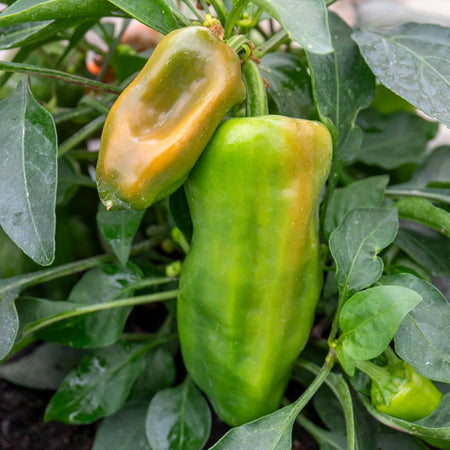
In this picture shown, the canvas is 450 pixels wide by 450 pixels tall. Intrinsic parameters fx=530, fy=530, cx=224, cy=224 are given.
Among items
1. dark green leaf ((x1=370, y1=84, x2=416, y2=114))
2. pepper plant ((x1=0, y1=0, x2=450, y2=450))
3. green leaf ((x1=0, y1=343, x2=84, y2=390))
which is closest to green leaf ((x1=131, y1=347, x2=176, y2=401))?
pepper plant ((x1=0, y1=0, x2=450, y2=450))

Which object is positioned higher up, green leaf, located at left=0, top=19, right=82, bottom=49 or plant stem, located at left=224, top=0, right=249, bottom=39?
green leaf, located at left=0, top=19, right=82, bottom=49

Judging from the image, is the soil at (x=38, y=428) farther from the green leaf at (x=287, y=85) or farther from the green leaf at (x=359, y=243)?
the green leaf at (x=287, y=85)

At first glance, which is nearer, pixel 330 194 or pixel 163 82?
Result: pixel 163 82

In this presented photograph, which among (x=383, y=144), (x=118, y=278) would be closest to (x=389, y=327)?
(x=118, y=278)

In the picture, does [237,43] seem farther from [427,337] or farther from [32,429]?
[32,429]

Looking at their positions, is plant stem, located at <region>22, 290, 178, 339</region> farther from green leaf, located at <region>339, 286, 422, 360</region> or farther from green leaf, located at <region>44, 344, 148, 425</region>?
green leaf, located at <region>339, 286, 422, 360</region>

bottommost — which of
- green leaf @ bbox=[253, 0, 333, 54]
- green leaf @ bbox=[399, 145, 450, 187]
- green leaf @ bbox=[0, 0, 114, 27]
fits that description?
green leaf @ bbox=[399, 145, 450, 187]

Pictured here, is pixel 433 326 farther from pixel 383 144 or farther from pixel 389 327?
pixel 383 144

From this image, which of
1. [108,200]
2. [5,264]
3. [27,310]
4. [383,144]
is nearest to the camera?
[108,200]
